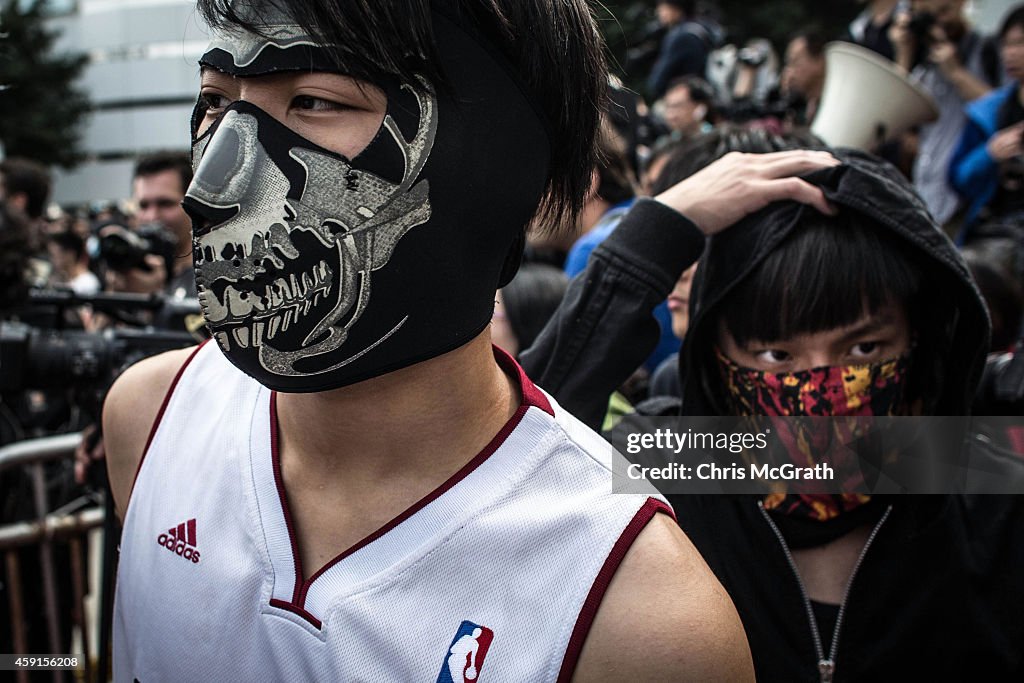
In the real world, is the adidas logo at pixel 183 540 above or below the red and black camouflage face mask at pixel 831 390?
below

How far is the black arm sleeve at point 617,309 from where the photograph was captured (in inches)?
84.3

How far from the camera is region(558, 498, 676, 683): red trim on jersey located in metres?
1.41

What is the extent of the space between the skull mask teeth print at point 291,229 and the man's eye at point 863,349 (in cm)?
113

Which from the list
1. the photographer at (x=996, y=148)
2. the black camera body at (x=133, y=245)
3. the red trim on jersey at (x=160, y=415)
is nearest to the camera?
the red trim on jersey at (x=160, y=415)

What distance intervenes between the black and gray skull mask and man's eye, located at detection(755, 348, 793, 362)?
890mm

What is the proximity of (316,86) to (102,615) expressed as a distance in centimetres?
155

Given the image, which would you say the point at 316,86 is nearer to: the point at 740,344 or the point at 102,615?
the point at 740,344

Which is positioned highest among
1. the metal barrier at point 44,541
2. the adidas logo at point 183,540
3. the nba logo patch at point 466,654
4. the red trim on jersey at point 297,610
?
the adidas logo at point 183,540

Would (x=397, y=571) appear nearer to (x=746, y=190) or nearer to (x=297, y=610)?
(x=297, y=610)

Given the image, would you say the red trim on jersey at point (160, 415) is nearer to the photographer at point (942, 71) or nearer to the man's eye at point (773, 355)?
the man's eye at point (773, 355)

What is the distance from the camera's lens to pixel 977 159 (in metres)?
5.23

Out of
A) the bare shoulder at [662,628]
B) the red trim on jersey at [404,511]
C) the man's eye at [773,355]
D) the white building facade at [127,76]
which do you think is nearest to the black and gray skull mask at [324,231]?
the red trim on jersey at [404,511]

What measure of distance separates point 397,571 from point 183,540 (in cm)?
47

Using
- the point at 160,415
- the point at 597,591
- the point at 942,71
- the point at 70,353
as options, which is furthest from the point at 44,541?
the point at 942,71
